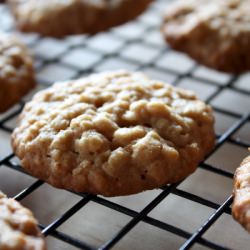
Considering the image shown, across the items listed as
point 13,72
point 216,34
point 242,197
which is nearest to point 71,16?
point 13,72

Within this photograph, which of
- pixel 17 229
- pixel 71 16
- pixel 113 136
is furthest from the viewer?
pixel 71 16

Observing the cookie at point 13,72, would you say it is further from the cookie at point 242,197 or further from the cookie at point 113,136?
the cookie at point 242,197

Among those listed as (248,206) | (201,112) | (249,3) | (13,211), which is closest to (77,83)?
(201,112)

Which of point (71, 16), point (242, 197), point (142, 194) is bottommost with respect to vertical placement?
point (142, 194)

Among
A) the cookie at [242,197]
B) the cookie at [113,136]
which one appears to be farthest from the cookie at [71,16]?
the cookie at [242,197]

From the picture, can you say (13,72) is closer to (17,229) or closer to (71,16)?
(71,16)

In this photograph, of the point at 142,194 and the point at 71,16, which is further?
the point at 71,16

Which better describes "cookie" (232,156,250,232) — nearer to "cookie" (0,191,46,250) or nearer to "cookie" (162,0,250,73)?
"cookie" (0,191,46,250)
